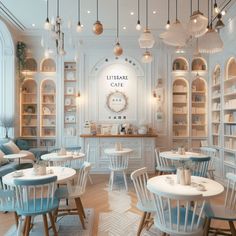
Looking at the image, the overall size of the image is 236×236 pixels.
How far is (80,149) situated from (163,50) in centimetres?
378

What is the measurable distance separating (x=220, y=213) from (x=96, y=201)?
241 centimetres

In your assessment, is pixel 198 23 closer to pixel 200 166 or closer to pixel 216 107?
pixel 200 166

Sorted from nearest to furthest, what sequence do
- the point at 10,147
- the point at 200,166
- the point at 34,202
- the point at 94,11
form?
the point at 34,202 < the point at 200,166 < the point at 94,11 < the point at 10,147

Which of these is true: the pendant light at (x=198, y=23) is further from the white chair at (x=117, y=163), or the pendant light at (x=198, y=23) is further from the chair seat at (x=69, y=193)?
the white chair at (x=117, y=163)

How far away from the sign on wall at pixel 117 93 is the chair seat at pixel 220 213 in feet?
14.1

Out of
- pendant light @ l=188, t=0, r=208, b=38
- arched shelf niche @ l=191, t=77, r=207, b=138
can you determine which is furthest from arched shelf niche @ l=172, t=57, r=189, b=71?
pendant light @ l=188, t=0, r=208, b=38

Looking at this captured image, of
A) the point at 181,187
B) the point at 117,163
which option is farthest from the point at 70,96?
the point at 181,187

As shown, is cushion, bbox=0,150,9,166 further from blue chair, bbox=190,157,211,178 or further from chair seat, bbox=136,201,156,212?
blue chair, bbox=190,157,211,178

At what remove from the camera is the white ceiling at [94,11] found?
5006mm

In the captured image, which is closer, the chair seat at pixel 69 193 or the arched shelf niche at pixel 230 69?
the chair seat at pixel 69 193

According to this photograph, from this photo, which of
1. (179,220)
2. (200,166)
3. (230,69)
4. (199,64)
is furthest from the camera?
(199,64)

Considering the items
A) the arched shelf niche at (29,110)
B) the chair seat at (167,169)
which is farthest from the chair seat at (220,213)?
the arched shelf niche at (29,110)

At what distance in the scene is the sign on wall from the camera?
6.99m

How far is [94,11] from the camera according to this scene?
5.38m
